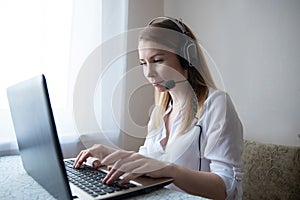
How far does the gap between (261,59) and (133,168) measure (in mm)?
1018

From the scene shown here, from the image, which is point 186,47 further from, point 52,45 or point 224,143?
point 52,45

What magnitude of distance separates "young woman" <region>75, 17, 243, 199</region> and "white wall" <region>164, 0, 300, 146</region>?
52 cm

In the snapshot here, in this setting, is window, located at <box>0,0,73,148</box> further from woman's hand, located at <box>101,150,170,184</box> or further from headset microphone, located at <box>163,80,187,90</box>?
woman's hand, located at <box>101,150,170,184</box>

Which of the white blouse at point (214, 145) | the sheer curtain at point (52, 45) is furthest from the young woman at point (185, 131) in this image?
the sheer curtain at point (52, 45)

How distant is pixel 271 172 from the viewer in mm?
1205

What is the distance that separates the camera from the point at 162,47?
938 millimetres

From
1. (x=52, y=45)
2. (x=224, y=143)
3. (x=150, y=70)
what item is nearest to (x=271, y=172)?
(x=224, y=143)

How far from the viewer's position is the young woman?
2.54ft

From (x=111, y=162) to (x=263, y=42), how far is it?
A: 1041 millimetres

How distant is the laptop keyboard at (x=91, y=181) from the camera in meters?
0.65

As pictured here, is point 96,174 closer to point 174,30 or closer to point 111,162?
point 111,162

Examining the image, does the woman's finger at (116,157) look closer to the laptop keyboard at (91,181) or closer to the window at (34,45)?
the laptop keyboard at (91,181)

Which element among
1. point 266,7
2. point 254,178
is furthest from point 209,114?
point 266,7

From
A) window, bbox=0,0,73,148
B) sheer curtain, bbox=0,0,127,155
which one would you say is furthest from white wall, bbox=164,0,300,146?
window, bbox=0,0,73,148
